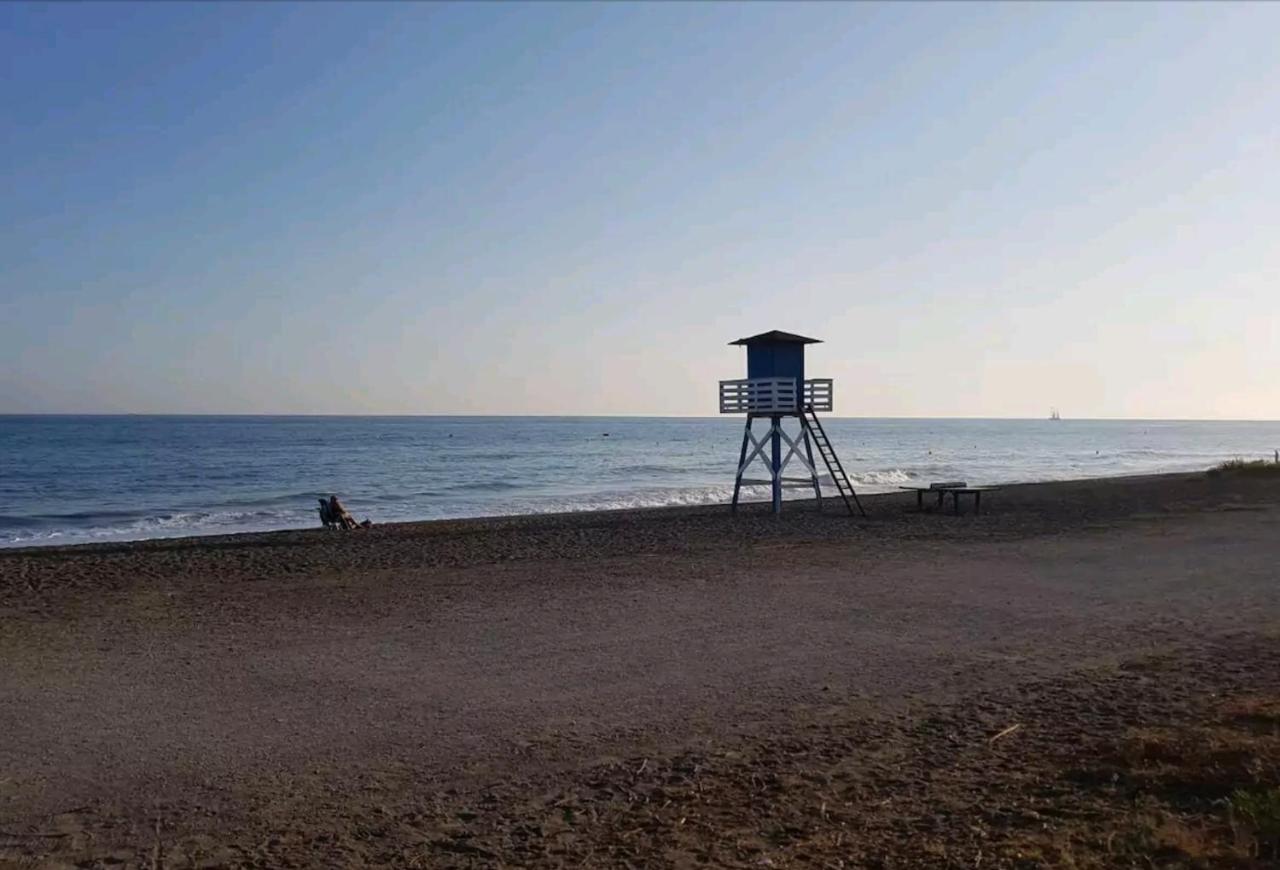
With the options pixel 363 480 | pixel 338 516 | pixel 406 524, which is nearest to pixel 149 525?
pixel 338 516

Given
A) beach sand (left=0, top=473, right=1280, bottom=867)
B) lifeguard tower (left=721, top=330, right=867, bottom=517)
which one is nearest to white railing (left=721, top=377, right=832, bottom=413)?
lifeguard tower (left=721, top=330, right=867, bottom=517)

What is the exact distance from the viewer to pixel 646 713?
7773mm

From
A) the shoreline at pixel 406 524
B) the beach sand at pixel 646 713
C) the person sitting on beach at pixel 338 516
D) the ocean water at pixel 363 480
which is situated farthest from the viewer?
the ocean water at pixel 363 480

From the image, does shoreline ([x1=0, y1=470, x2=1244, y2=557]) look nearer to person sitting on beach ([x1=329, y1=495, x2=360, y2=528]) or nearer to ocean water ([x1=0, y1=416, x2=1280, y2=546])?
person sitting on beach ([x1=329, y1=495, x2=360, y2=528])

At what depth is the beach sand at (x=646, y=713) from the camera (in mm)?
5348

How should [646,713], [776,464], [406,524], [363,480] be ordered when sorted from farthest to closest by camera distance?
[363,480]
[776,464]
[406,524]
[646,713]

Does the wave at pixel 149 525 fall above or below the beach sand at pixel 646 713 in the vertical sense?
below

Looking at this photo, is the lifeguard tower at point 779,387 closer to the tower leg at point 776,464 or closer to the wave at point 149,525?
the tower leg at point 776,464

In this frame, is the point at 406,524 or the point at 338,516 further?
the point at 406,524

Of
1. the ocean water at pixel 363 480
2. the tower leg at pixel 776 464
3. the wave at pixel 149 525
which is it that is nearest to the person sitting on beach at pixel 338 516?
the wave at pixel 149 525

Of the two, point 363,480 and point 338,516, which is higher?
point 338,516

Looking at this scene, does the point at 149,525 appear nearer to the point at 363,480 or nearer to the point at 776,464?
the point at 776,464

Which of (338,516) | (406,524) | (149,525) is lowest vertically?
(149,525)

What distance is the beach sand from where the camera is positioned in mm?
5348
